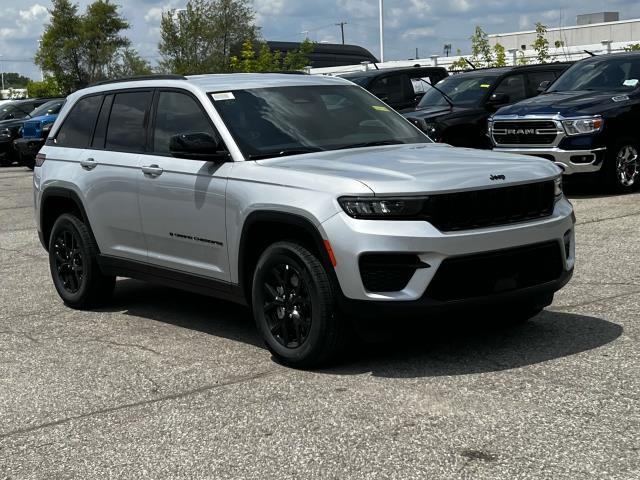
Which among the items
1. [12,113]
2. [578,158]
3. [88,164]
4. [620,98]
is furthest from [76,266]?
[12,113]

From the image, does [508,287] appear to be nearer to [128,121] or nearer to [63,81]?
[128,121]

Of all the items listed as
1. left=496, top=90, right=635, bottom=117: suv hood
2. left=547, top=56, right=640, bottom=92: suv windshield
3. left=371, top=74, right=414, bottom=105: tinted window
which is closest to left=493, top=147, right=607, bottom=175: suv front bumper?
left=496, top=90, right=635, bottom=117: suv hood

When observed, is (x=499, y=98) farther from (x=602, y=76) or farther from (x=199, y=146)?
(x=199, y=146)

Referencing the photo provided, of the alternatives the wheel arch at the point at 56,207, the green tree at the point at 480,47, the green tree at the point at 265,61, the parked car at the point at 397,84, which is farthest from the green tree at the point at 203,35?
the wheel arch at the point at 56,207

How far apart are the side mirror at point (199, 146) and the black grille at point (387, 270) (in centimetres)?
146

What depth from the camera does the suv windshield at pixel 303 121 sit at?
6.62 meters

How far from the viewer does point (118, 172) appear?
749cm

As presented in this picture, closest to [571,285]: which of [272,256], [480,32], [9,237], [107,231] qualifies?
[272,256]

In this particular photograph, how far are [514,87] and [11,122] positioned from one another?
657 inches

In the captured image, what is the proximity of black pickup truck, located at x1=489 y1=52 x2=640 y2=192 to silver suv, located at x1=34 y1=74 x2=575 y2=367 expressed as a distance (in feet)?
21.8

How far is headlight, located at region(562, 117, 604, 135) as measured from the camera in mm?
13516

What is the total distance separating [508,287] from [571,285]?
241cm

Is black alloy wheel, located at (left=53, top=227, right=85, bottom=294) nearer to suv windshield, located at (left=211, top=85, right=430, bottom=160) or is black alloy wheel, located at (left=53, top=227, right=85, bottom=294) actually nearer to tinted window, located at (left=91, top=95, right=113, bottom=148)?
tinted window, located at (left=91, top=95, right=113, bottom=148)

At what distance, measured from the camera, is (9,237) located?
521 inches
